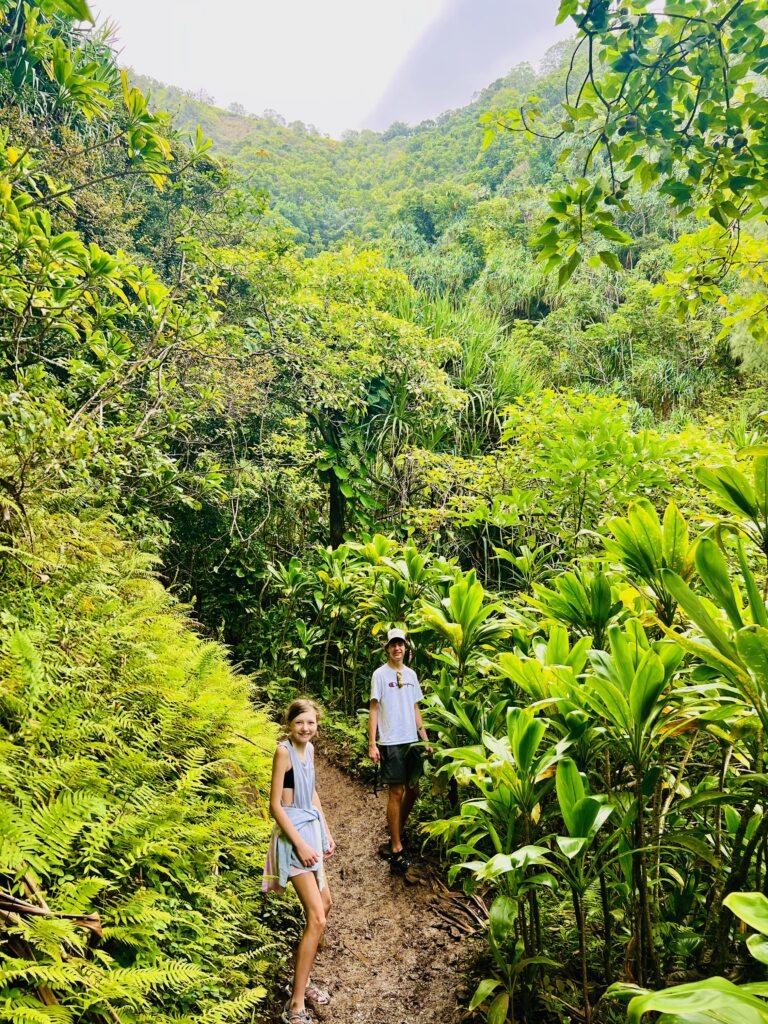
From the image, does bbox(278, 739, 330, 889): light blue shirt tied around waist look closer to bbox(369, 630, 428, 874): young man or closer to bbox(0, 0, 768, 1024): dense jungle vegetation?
bbox(0, 0, 768, 1024): dense jungle vegetation

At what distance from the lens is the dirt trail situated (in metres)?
2.40

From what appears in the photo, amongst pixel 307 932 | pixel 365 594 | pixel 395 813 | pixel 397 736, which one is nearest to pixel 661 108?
pixel 307 932

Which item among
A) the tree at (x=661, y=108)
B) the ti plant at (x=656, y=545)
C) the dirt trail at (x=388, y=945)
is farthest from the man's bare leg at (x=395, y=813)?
the tree at (x=661, y=108)

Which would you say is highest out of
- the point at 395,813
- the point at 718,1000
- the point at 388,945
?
the point at 718,1000

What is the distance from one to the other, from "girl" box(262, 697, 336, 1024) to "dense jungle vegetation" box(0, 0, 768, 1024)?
215 mm

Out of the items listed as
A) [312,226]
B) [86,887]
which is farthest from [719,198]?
[312,226]

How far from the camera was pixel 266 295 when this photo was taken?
7.00m

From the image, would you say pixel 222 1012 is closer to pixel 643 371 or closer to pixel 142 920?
pixel 142 920

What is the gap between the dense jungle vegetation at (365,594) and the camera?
1.58 meters

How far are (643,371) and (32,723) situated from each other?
1188 cm

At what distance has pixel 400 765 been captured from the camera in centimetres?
338

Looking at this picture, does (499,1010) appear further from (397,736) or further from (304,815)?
(397,736)

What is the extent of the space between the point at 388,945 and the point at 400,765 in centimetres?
86

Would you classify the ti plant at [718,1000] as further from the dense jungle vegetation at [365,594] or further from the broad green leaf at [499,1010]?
the broad green leaf at [499,1010]
